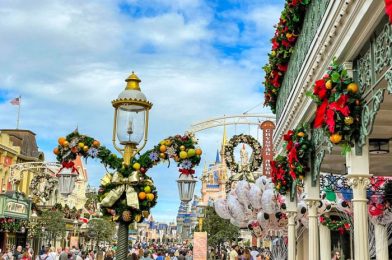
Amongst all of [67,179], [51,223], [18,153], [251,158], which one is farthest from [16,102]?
[67,179]

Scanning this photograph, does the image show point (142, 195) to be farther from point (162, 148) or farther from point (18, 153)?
point (18, 153)

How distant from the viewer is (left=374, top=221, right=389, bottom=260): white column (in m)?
11.9

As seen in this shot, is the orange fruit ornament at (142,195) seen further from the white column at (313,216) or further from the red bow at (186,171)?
the white column at (313,216)

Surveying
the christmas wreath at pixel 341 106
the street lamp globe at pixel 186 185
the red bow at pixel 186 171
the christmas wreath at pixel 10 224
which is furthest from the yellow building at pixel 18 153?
the christmas wreath at pixel 341 106

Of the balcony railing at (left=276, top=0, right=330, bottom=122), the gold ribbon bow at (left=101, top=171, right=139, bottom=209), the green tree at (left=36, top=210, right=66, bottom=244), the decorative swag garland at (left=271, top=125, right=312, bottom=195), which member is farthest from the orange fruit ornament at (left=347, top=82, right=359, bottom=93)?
the green tree at (left=36, top=210, right=66, bottom=244)

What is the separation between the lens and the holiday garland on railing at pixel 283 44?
9633 mm

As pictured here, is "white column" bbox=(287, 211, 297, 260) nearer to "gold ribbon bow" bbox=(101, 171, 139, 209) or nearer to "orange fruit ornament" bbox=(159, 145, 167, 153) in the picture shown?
"orange fruit ornament" bbox=(159, 145, 167, 153)

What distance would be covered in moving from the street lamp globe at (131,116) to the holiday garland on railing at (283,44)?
3294 mm

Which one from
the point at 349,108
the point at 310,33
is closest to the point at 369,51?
the point at 349,108

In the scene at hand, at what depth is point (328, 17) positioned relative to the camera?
6672 millimetres

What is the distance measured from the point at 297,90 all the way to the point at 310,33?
1.34m

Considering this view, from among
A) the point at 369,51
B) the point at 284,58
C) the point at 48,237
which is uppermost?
the point at 284,58

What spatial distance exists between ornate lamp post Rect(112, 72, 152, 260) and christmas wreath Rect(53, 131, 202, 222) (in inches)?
8.9

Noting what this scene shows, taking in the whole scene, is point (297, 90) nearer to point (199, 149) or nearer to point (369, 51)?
point (199, 149)
